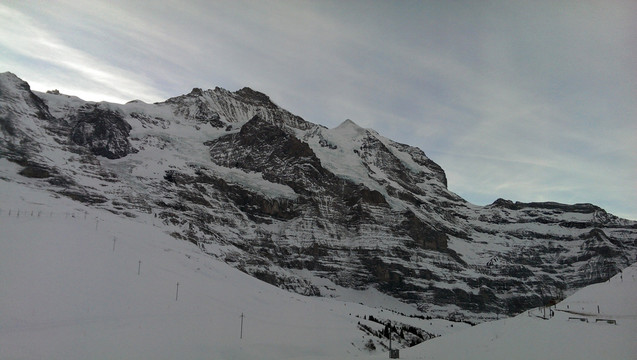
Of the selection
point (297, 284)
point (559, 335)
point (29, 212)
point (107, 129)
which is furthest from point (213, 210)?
point (559, 335)

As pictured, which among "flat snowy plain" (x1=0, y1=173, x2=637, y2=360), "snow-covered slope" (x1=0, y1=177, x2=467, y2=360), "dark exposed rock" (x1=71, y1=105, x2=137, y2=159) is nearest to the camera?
"flat snowy plain" (x1=0, y1=173, x2=637, y2=360)

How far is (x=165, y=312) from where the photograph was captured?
49.2m

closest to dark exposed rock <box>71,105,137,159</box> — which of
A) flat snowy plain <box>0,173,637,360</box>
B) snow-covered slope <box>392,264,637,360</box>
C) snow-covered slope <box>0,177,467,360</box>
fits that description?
snow-covered slope <box>0,177,467,360</box>

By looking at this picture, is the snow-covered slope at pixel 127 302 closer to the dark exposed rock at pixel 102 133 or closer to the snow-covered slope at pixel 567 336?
the snow-covered slope at pixel 567 336

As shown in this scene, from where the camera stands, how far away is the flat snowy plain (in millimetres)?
31922

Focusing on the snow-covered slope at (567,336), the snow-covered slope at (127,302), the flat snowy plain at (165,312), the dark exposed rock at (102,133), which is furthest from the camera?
the dark exposed rock at (102,133)

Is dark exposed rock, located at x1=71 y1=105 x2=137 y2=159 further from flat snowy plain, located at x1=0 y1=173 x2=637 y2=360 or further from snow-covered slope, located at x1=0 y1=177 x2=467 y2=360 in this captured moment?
flat snowy plain, located at x1=0 y1=173 x2=637 y2=360

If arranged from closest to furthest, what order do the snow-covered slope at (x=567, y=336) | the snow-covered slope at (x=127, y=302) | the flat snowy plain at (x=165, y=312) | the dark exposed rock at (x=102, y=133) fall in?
the snow-covered slope at (x=567, y=336)
the flat snowy plain at (x=165, y=312)
the snow-covered slope at (x=127, y=302)
the dark exposed rock at (x=102, y=133)

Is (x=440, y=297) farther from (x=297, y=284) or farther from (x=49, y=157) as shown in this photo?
(x=49, y=157)

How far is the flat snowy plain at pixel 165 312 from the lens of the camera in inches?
1257

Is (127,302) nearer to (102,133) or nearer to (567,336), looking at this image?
(567,336)

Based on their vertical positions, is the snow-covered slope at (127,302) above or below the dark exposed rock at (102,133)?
below

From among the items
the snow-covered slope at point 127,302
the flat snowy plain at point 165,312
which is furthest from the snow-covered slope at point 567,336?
the snow-covered slope at point 127,302

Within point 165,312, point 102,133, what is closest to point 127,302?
point 165,312
